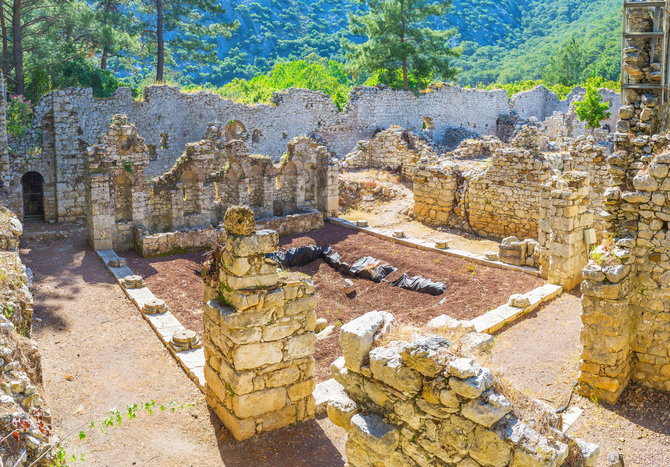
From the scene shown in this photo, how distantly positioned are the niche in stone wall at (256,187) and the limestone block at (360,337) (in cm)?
1228

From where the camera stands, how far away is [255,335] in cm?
719

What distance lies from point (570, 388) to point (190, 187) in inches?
448

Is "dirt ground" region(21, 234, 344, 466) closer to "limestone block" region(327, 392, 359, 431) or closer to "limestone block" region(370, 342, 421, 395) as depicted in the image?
"limestone block" region(327, 392, 359, 431)

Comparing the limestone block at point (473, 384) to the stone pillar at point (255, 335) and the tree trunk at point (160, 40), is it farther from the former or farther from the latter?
the tree trunk at point (160, 40)

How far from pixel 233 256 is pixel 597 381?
5352 mm

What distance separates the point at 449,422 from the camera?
477cm

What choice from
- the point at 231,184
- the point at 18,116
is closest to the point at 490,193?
the point at 231,184

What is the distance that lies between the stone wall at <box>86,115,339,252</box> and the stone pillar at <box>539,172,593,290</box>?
7498mm

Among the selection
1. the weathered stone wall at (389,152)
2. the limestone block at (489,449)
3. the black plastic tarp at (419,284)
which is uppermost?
the weathered stone wall at (389,152)

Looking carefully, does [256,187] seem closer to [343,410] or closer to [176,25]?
[343,410]

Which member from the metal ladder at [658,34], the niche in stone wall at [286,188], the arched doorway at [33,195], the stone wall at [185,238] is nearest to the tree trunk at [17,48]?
the arched doorway at [33,195]

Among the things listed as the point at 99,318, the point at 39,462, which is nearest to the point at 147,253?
the point at 99,318

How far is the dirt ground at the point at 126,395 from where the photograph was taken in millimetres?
7020

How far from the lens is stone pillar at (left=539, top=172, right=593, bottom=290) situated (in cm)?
1202
